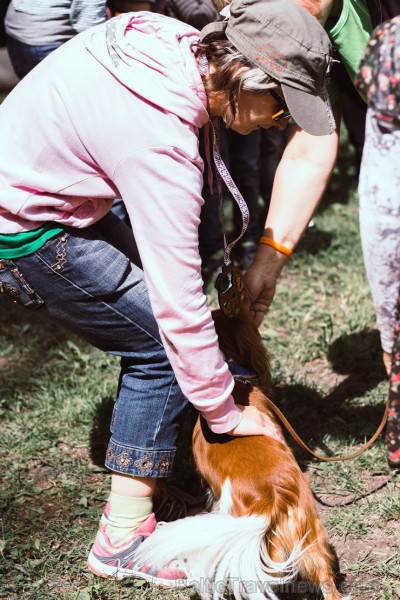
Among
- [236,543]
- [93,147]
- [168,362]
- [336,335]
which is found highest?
[93,147]

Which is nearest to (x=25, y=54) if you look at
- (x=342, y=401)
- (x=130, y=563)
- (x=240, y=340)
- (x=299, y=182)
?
(x=299, y=182)

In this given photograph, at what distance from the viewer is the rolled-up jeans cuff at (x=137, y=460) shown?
261cm

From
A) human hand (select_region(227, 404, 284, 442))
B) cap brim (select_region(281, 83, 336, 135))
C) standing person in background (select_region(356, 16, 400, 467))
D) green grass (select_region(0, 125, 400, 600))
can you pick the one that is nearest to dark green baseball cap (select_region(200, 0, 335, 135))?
cap brim (select_region(281, 83, 336, 135))

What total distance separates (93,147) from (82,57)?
28 cm

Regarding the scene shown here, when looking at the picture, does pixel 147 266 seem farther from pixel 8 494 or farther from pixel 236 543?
pixel 8 494

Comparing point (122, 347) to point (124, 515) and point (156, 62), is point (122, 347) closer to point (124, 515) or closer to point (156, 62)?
point (124, 515)

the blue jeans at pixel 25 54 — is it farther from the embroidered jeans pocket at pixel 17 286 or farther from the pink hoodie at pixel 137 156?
the embroidered jeans pocket at pixel 17 286

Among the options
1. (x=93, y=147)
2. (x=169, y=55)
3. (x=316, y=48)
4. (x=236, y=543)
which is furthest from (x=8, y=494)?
(x=316, y=48)

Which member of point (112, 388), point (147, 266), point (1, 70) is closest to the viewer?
point (147, 266)

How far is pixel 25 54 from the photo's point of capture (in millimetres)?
4059

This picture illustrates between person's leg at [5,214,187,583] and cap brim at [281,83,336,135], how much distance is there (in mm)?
691

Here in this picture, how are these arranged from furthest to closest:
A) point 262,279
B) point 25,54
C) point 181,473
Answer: point 25,54 → point 181,473 → point 262,279

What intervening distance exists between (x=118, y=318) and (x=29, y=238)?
1.18 feet

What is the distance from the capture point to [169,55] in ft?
7.45
